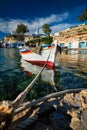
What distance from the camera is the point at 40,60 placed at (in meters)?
22.6

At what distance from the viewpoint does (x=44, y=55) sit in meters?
21.3

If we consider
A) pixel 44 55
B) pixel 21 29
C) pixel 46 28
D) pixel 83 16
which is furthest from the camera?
pixel 21 29

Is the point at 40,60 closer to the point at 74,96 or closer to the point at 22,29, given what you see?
the point at 74,96

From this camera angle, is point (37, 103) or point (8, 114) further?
point (37, 103)

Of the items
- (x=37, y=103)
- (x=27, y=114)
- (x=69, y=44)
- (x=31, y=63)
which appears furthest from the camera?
(x=69, y=44)

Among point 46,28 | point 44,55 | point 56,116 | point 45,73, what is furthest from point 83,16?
point 56,116

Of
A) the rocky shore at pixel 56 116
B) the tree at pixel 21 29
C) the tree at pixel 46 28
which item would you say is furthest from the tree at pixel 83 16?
the rocky shore at pixel 56 116

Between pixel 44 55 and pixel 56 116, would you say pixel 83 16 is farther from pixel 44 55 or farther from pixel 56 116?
pixel 56 116

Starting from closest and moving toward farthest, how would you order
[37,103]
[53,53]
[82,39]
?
[37,103] < [53,53] < [82,39]

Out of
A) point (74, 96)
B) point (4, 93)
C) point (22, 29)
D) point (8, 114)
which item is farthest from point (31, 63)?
point (22, 29)

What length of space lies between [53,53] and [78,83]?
307 inches

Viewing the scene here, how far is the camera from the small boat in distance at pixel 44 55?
19.3 meters

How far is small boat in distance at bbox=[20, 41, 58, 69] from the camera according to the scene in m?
19.3

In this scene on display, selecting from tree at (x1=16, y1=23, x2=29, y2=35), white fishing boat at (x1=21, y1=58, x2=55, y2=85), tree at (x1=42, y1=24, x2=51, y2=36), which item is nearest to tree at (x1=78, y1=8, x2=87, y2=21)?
tree at (x1=42, y1=24, x2=51, y2=36)
